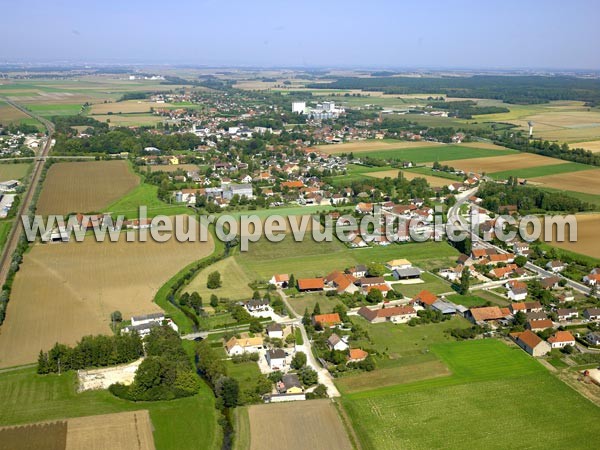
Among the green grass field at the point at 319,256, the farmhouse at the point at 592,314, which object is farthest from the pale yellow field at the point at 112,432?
the farmhouse at the point at 592,314

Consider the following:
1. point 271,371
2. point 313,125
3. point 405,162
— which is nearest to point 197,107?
point 313,125

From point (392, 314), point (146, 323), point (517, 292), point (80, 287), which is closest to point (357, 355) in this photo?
point (392, 314)

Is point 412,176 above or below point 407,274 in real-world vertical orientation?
above

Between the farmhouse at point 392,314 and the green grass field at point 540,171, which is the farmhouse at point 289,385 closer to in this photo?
the farmhouse at point 392,314

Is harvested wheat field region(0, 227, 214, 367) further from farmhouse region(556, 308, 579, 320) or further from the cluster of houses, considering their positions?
farmhouse region(556, 308, 579, 320)

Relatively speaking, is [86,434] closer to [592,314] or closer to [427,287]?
[427,287]
